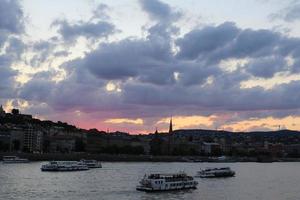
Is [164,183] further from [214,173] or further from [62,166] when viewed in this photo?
[62,166]

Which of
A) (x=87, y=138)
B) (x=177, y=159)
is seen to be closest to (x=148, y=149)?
(x=87, y=138)

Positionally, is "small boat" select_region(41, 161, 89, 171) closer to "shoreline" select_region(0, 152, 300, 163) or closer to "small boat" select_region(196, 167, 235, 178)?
"small boat" select_region(196, 167, 235, 178)

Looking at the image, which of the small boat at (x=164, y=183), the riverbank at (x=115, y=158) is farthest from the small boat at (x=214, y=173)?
the riverbank at (x=115, y=158)

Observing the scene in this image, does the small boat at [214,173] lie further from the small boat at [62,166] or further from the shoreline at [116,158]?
the shoreline at [116,158]

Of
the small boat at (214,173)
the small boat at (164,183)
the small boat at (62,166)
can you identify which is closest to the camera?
the small boat at (164,183)

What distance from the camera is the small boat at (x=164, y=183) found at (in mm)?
47531

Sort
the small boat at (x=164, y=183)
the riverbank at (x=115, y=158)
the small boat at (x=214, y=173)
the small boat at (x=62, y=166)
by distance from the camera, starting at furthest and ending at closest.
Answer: the riverbank at (x=115, y=158)
the small boat at (x=62, y=166)
the small boat at (x=214, y=173)
the small boat at (x=164, y=183)

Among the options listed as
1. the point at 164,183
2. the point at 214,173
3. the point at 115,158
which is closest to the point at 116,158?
the point at 115,158

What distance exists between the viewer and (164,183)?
160 ft

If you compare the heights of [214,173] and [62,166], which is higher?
[62,166]

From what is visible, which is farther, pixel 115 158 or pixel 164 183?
pixel 115 158

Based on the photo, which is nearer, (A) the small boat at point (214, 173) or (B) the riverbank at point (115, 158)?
(A) the small boat at point (214, 173)

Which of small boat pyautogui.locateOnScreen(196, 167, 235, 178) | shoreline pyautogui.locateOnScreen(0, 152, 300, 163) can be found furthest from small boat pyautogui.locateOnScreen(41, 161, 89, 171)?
shoreline pyautogui.locateOnScreen(0, 152, 300, 163)

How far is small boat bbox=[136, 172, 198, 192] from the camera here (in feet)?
156
